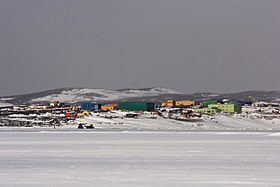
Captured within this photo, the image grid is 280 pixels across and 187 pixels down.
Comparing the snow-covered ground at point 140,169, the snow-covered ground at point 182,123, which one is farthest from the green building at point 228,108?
the snow-covered ground at point 140,169

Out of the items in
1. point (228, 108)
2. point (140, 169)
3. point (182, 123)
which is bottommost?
point (182, 123)

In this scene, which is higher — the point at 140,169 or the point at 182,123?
the point at 140,169

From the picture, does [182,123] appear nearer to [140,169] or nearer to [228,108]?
[228,108]

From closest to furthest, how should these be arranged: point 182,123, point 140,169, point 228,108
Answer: point 140,169 → point 182,123 → point 228,108

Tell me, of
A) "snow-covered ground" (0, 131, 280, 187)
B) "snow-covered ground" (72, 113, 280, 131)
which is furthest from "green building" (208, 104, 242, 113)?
"snow-covered ground" (0, 131, 280, 187)

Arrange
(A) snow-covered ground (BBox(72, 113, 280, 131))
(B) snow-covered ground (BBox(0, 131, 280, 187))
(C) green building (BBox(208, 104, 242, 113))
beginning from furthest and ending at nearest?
(C) green building (BBox(208, 104, 242, 113)) < (A) snow-covered ground (BBox(72, 113, 280, 131)) < (B) snow-covered ground (BBox(0, 131, 280, 187))

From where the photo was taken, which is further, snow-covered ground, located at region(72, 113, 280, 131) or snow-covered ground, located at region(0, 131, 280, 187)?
snow-covered ground, located at region(72, 113, 280, 131)

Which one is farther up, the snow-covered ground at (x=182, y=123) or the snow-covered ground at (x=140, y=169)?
the snow-covered ground at (x=140, y=169)

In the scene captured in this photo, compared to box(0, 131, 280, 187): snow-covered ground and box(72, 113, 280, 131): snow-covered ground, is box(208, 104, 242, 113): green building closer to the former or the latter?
box(72, 113, 280, 131): snow-covered ground

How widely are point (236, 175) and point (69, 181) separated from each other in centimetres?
453

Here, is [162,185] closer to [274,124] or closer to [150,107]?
[274,124]

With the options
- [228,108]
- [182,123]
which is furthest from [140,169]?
[228,108]

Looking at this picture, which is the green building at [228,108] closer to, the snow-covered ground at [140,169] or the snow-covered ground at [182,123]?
the snow-covered ground at [182,123]

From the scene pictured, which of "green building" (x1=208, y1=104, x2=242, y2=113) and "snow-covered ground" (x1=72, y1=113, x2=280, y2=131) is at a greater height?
"green building" (x1=208, y1=104, x2=242, y2=113)
